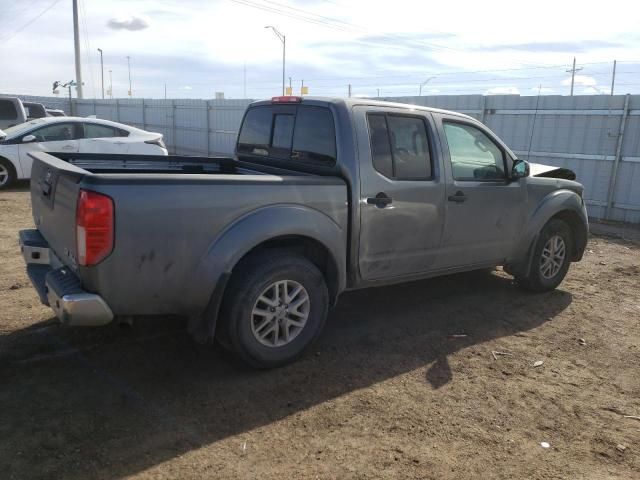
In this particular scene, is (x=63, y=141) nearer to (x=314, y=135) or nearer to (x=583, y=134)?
(x=314, y=135)

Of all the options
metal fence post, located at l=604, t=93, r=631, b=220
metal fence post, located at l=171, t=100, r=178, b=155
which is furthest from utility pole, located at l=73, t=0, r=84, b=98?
metal fence post, located at l=604, t=93, r=631, b=220

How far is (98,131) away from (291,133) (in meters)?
8.20

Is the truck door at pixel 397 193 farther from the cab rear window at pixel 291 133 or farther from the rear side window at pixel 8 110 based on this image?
the rear side window at pixel 8 110

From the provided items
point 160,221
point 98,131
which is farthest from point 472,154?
point 98,131

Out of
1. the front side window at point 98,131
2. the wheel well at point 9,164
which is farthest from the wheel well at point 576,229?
the wheel well at point 9,164

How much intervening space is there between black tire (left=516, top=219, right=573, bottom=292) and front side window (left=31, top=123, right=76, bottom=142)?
9.45 m

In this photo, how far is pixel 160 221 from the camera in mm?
3223

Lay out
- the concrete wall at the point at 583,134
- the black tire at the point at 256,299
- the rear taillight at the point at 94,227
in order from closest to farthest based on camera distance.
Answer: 1. the rear taillight at the point at 94,227
2. the black tire at the point at 256,299
3. the concrete wall at the point at 583,134

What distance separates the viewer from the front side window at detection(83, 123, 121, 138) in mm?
11398

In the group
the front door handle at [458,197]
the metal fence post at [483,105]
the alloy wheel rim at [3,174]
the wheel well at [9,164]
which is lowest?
the alloy wheel rim at [3,174]

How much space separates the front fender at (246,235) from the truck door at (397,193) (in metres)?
0.48

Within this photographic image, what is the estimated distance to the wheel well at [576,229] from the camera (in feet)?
19.7

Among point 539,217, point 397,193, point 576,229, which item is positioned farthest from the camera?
point 576,229

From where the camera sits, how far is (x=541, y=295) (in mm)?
5996
